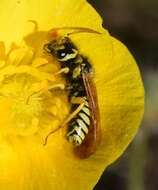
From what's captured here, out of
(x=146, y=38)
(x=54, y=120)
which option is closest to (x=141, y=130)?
(x=146, y=38)

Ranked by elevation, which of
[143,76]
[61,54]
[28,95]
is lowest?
[143,76]

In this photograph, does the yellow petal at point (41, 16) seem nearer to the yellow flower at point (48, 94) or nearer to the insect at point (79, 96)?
the yellow flower at point (48, 94)

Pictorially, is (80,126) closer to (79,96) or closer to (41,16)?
(79,96)

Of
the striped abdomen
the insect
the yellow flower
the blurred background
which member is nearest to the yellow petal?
the yellow flower

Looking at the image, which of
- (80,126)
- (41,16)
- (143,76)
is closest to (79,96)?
(80,126)

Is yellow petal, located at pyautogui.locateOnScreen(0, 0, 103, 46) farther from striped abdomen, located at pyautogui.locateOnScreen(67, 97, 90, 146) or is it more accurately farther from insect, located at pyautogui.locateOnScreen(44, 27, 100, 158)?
striped abdomen, located at pyautogui.locateOnScreen(67, 97, 90, 146)
